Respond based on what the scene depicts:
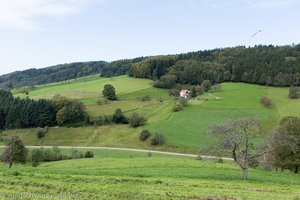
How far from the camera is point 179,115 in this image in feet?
384

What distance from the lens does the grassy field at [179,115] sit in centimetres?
10219

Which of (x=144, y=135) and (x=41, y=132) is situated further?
(x=41, y=132)

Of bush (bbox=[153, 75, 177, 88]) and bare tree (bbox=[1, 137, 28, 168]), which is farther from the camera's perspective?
bush (bbox=[153, 75, 177, 88])

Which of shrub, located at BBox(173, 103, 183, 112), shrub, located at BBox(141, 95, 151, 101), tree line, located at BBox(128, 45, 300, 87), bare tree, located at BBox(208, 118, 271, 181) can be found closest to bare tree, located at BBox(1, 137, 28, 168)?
bare tree, located at BBox(208, 118, 271, 181)

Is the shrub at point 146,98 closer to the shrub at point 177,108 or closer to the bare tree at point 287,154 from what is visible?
the shrub at point 177,108

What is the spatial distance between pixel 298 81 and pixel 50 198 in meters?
147

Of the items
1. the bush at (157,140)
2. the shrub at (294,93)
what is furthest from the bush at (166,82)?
the bush at (157,140)

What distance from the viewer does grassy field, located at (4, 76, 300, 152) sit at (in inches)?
4023

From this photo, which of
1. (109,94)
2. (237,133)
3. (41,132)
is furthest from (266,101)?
(237,133)

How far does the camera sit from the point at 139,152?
90625mm

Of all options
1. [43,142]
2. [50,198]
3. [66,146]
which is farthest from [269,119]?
[50,198]

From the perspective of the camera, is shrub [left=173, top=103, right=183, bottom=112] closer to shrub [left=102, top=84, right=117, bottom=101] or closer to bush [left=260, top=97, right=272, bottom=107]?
bush [left=260, top=97, right=272, bottom=107]

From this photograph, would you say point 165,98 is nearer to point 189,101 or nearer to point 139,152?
point 189,101

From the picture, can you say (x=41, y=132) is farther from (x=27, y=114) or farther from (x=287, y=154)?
(x=287, y=154)
